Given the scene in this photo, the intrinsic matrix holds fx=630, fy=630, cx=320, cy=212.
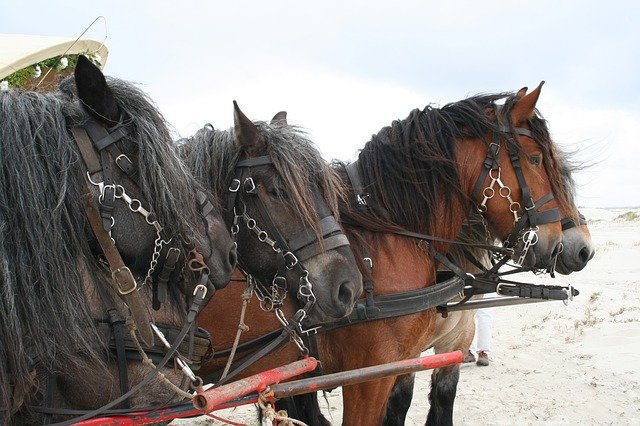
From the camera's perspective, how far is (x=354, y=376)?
2439mm

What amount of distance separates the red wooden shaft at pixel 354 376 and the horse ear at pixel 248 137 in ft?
3.58

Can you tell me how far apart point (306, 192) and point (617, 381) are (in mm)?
4997

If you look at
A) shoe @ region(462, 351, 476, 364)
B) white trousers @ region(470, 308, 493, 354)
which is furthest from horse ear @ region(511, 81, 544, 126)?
white trousers @ region(470, 308, 493, 354)

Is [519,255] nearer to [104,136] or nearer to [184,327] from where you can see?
[184,327]

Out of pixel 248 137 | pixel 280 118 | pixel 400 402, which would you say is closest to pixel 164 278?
pixel 248 137

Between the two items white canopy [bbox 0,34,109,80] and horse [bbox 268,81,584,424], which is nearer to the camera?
white canopy [bbox 0,34,109,80]

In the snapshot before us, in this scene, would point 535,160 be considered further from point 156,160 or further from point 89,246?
point 89,246

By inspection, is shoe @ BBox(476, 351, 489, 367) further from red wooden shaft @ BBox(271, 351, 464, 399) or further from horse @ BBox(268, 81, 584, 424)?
red wooden shaft @ BBox(271, 351, 464, 399)

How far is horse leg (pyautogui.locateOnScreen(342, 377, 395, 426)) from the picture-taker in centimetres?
343

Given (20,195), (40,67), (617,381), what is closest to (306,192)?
(20,195)

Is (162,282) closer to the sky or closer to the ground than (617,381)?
closer to the sky

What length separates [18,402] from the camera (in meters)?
1.93

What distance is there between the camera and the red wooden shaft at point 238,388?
2014 millimetres

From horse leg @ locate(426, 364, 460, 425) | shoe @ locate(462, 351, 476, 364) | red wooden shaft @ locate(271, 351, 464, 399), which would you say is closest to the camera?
red wooden shaft @ locate(271, 351, 464, 399)
